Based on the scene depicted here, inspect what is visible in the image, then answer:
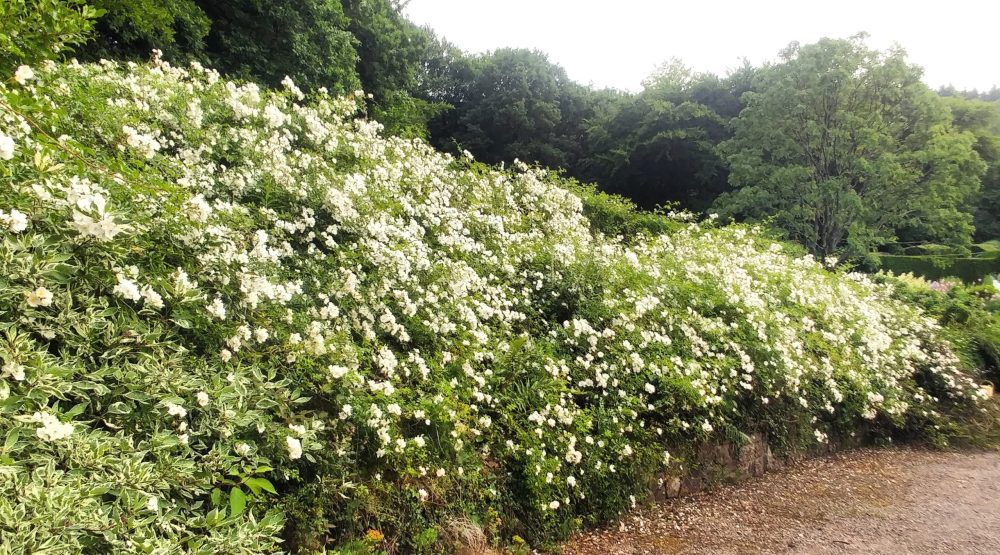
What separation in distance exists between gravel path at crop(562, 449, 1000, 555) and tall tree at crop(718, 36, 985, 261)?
316 inches

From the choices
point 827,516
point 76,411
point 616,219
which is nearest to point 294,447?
point 76,411

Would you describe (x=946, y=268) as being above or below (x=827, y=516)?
above

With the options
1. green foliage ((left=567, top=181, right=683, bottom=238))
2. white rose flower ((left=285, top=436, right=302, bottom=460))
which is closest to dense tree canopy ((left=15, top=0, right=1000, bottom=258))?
green foliage ((left=567, top=181, right=683, bottom=238))

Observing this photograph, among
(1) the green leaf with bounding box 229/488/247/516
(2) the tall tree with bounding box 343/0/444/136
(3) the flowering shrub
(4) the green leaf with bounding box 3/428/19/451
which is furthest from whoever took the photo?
(2) the tall tree with bounding box 343/0/444/136

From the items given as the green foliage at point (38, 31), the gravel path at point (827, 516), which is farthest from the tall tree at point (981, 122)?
the green foliage at point (38, 31)

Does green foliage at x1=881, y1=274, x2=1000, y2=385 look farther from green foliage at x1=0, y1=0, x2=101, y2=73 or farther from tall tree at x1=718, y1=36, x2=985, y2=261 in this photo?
green foliage at x1=0, y1=0, x2=101, y2=73

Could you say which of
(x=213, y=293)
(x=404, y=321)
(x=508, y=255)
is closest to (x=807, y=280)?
(x=508, y=255)

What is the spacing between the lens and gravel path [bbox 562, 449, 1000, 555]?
11.8 ft

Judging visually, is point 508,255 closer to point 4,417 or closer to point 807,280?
point 4,417

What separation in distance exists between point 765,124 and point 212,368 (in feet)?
49.8

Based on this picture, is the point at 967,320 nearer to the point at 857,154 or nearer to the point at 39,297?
the point at 857,154

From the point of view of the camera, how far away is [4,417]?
156 centimetres

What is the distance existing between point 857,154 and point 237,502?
15200mm

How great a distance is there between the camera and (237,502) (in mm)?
1942
